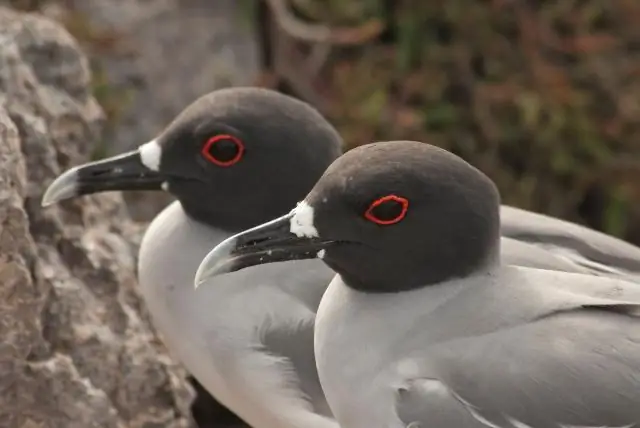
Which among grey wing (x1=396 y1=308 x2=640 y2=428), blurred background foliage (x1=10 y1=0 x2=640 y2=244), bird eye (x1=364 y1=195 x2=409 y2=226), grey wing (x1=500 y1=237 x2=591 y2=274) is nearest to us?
grey wing (x1=396 y1=308 x2=640 y2=428)

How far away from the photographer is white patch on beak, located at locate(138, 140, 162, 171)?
74.9 inches

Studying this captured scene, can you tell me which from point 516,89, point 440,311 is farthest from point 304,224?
point 516,89

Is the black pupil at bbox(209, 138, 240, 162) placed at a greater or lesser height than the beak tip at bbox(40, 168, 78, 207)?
greater

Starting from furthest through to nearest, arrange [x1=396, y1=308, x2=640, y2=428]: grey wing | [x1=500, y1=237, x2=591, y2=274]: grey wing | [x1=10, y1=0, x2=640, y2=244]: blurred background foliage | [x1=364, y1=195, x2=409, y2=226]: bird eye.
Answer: [x1=10, y1=0, x2=640, y2=244]: blurred background foliage, [x1=500, y1=237, x2=591, y2=274]: grey wing, [x1=364, y1=195, x2=409, y2=226]: bird eye, [x1=396, y1=308, x2=640, y2=428]: grey wing

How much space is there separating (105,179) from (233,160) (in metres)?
0.25

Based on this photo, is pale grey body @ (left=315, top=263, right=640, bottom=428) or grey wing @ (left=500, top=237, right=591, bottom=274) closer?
pale grey body @ (left=315, top=263, right=640, bottom=428)

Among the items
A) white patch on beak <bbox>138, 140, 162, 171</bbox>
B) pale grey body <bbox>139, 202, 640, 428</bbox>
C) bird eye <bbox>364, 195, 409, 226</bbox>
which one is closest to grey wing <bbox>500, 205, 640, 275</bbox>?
pale grey body <bbox>139, 202, 640, 428</bbox>

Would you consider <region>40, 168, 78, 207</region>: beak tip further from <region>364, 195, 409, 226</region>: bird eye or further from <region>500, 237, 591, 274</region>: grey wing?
<region>500, 237, 591, 274</region>: grey wing

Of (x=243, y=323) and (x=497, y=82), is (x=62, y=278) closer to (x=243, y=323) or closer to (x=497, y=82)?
(x=243, y=323)

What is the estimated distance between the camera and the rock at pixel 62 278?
5.88 feet

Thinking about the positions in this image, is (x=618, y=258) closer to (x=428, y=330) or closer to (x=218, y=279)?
(x=428, y=330)

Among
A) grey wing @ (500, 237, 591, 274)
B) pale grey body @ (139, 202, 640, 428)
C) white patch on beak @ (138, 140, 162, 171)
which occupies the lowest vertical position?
pale grey body @ (139, 202, 640, 428)

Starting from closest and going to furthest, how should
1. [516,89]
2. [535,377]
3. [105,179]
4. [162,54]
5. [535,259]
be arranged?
[535,377]
[535,259]
[105,179]
[516,89]
[162,54]

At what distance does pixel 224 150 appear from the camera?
6.08 feet
